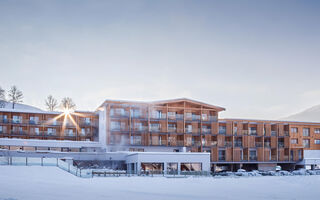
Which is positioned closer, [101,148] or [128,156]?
[128,156]

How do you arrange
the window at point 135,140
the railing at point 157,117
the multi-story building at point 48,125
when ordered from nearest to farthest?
the window at point 135,140 → the railing at point 157,117 → the multi-story building at point 48,125

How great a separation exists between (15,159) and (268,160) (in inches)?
1746

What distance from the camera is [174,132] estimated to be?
6075cm

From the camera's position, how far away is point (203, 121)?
205 feet

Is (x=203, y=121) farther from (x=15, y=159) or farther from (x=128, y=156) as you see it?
(x=15, y=159)

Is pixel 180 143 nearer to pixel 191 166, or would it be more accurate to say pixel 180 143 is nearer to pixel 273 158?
pixel 191 166

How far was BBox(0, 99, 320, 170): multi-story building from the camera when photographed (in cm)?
5834

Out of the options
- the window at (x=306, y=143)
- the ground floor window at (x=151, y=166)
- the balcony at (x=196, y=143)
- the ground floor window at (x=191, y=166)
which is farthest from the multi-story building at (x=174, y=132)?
the ground floor window at (x=151, y=166)

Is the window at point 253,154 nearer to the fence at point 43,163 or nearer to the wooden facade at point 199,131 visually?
the wooden facade at point 199,131

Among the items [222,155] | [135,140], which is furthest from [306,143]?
[135,140]

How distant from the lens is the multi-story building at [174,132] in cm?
5834

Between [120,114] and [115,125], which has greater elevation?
[120,114]

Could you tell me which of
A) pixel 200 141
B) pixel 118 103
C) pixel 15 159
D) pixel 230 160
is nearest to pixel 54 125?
pixel 118 103

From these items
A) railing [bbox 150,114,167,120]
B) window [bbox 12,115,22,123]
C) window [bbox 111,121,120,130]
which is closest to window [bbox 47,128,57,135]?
window [bbox 12,115,22,123]
